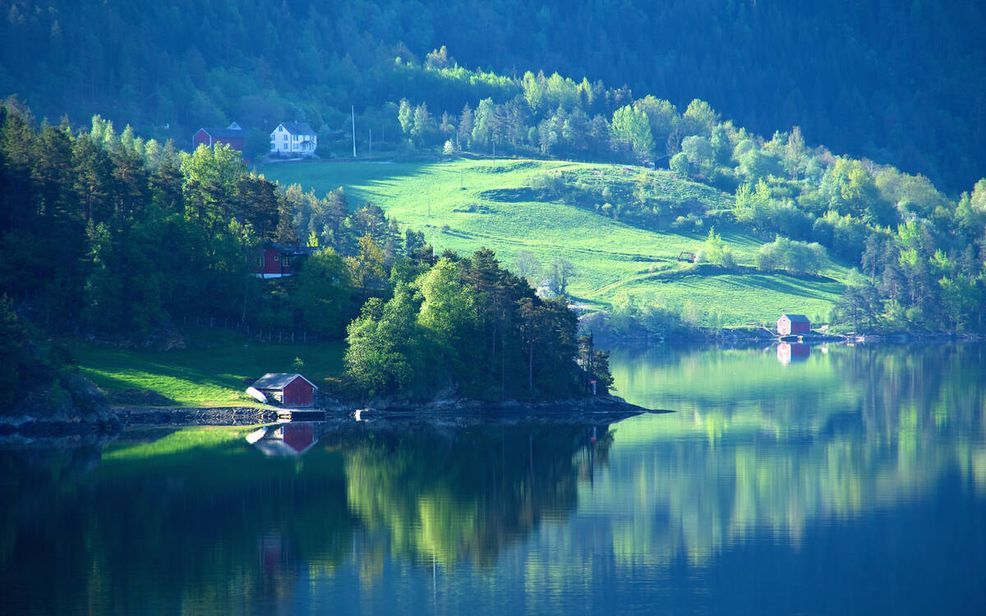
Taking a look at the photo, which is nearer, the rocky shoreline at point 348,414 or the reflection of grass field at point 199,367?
the rocky shoreline at point 348,414

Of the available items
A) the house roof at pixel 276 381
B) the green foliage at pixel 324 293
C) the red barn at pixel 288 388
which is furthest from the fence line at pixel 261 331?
the red barn at pixel 288 388

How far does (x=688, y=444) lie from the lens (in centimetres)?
9638

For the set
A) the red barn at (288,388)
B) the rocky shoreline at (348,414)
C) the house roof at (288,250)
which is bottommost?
the rocky shoreline at (348,414)

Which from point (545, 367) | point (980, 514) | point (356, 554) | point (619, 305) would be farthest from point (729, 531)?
point (619, 305)

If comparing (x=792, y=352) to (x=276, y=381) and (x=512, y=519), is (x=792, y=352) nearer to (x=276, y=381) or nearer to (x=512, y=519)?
(x=276, y=381)

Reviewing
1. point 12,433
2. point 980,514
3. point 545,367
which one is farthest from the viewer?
point 545,367

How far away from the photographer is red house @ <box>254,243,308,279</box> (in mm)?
125688

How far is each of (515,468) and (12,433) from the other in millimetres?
33692

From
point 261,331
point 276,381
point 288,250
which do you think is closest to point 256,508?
point 276,381

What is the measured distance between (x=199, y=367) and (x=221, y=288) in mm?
11758

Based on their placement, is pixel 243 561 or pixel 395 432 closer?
pixel 243 561

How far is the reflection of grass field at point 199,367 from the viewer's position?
103 metres

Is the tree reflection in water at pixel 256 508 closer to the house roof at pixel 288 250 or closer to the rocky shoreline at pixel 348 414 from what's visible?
the rocky shoreline at pixel 348 414

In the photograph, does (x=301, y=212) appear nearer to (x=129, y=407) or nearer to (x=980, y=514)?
(x=129, y=407)
